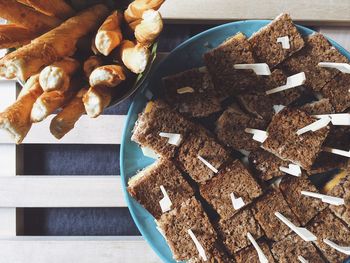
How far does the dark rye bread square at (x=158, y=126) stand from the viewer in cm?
103

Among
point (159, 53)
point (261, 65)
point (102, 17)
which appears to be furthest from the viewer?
point (159, 53)

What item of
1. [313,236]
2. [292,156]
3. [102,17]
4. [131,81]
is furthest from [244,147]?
[102,17]

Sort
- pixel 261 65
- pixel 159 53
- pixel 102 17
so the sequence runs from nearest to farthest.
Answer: pixel 102 17
pixel 261 65
pixel 159 53

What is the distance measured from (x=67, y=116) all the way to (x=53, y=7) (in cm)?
18

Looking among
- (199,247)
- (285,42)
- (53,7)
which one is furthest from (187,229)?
(53,7)

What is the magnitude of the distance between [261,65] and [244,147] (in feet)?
0.64

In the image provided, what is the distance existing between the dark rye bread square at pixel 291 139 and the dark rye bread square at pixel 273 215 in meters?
0.10

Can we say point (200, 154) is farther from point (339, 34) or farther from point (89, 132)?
point (339, 34)

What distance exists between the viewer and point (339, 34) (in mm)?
1137

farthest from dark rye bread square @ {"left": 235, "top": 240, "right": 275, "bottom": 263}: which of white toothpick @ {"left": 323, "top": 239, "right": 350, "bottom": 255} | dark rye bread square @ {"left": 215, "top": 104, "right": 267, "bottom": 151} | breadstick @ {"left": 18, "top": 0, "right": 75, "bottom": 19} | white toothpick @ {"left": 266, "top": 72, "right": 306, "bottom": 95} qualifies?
breadstick @ {"left": 18, "top": 0, "right": 75, "bottom": 19}

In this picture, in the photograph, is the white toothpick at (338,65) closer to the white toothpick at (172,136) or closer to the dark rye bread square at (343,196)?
the dark rye bread square at (343,196)

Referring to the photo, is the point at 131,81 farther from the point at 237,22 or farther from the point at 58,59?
the point at 237,22

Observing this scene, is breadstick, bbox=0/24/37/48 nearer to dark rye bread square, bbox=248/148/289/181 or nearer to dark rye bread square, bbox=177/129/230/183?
dark rye bread square, bbox=177/129/230/183

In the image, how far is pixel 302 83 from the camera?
993 mm
